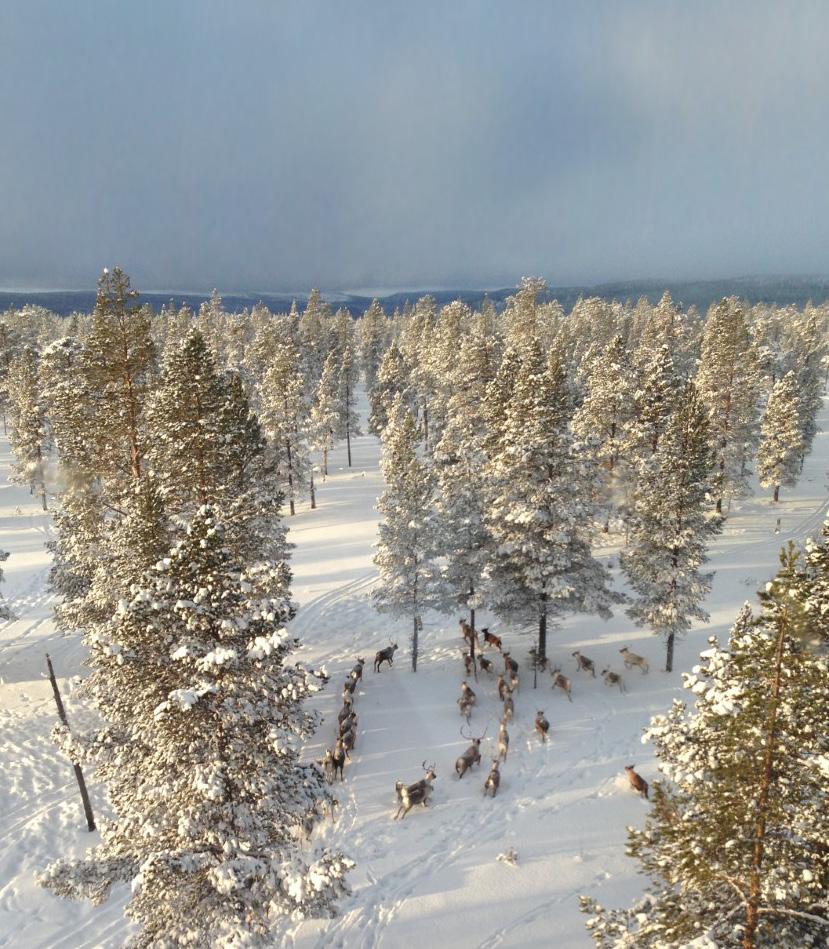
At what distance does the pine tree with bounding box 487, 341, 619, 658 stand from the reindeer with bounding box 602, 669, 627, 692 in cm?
229

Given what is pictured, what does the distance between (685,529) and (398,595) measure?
11903mm

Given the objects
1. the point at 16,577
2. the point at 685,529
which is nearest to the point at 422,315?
the point at 16,577

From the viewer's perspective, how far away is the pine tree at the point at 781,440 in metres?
42.0

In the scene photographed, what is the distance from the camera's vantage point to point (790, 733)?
7.61 metres

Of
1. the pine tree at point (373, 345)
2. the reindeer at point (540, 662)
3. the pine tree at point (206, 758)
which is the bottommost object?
the reindeer at point (540, 662)

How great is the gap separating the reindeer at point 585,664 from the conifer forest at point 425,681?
1.17ft

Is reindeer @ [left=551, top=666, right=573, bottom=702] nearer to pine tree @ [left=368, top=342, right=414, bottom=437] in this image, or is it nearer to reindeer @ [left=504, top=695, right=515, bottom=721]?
reindeer @ [left=504, top=695, right=515, bottom=721]

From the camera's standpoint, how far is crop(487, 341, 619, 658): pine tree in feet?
73.5

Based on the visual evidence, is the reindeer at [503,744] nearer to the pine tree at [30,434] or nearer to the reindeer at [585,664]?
the reindeer at [585,664]

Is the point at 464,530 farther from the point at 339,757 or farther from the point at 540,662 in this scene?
the point at 339,757

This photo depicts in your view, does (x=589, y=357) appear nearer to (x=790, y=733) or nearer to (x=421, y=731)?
(x=421, y=731)

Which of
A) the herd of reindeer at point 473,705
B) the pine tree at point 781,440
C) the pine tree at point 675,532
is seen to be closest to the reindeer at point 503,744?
the herd of reindeer at point 473,705

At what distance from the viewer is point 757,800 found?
7.95 m

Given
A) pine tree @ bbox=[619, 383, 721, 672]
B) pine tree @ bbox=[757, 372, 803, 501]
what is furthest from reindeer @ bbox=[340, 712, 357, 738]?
pine tree @ bbox=[757, 372, 803, 501]
